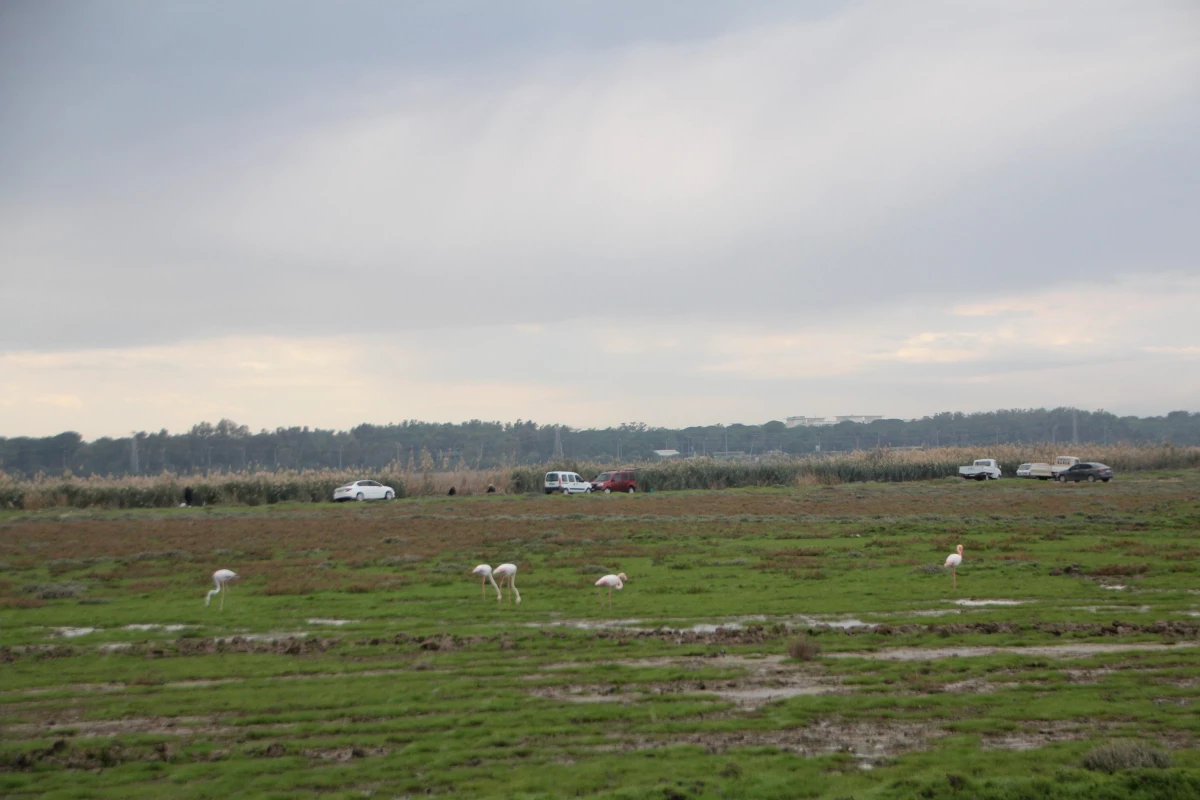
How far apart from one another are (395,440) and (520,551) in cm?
Result: 14794

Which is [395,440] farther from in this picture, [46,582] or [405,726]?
[405,726]

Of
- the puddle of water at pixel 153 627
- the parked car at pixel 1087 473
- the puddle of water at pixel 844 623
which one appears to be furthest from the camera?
the parked car at pixel 1087 473

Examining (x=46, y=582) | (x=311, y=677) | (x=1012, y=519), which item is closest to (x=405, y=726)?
(x=311, y=677)

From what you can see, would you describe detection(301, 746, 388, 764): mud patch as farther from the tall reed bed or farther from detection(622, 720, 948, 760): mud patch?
the tall reed bed

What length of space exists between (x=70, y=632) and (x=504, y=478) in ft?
179

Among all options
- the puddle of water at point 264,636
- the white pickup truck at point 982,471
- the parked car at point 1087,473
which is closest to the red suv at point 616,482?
the white pickup truck at point 982,471

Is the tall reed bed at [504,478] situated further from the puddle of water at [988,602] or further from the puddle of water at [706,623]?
the puddle of water at [988,602]

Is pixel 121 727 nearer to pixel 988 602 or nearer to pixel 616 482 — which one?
pixel 988 602

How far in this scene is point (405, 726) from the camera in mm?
9844

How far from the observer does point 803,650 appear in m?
12.8

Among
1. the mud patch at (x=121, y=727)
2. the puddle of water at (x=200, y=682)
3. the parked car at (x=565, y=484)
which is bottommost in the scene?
the puddle of water at (x=200, y=682)

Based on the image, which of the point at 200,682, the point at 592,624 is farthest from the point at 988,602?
the point at 200,682

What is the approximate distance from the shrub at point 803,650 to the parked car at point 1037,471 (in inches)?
2500

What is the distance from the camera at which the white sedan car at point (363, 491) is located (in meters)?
60.8
